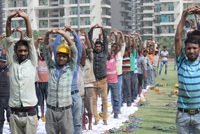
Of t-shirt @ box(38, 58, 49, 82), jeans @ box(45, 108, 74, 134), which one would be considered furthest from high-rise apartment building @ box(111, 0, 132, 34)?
jeans @ box(45, 108, 74, 134)

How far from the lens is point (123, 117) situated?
1198 centimetres

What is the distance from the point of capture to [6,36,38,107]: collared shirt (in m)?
6.28

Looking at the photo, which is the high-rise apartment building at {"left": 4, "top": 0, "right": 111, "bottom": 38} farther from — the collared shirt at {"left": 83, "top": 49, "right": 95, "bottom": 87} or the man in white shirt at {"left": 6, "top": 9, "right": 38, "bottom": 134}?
the man in white shirt at {"left": 6, "top": 9, "right": 38, "bottom": 134}

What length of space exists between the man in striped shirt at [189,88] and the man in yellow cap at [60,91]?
198 cm

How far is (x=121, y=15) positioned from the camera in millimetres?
96188

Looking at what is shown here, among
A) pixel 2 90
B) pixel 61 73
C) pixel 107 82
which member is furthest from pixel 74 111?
pixel 107 82

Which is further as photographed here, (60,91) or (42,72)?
(42,72)

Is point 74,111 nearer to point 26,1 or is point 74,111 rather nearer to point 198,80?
point 198,80

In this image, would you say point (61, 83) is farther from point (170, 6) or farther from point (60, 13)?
point (60, 13)

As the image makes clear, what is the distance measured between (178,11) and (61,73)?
76.4 metres

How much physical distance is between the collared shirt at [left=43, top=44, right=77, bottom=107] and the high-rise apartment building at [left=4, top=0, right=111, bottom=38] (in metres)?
67.9

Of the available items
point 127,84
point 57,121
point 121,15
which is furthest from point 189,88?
point 121,15

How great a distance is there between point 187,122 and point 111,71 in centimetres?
586

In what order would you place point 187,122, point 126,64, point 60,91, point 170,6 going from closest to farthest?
point 187,122, point 60,91, point 126,64, point 170,6
